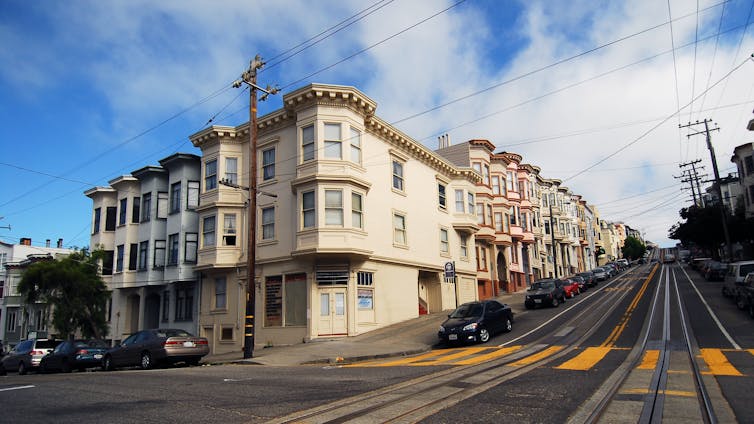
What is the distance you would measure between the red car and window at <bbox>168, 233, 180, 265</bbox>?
24785mm

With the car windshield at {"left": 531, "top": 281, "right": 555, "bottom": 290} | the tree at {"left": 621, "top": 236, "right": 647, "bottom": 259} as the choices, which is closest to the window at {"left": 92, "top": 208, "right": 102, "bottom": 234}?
the car windshield at {"left": 531, "top": 281, "right": 555, "bottom": 290}

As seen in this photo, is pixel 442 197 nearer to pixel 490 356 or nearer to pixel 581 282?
pixel 581 282

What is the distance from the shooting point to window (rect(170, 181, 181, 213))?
3002 centimetres

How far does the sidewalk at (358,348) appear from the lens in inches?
662

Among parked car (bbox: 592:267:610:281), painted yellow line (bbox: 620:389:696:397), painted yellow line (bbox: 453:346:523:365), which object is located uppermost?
parked car (bbox: 592:267:610:281)

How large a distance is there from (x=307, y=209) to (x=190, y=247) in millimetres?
10126

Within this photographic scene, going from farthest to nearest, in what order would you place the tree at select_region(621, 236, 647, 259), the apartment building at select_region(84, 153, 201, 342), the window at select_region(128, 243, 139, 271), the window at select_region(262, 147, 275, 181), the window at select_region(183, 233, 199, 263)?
1. the tree at select_region(621, 236, 647, 259)
2. the window at select_region(128, 243, 139, 271)
3. the apartment building at select_region(84, 153, 201, 342)
4. the window at select_region(183, 233, 199, 263)
5. the window at select_region(262, 147, 275, 181)

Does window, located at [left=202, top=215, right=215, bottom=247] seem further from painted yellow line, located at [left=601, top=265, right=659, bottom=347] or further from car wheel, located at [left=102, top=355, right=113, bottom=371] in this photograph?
painted yellow line, located at [left=601, top=265, right=659, bottom=347]

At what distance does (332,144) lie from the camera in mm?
23266

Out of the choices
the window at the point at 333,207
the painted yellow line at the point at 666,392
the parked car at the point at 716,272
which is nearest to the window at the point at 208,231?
the window at the point at 333,207

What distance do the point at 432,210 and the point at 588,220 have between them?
66347 millimetres

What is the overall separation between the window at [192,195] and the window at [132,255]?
20.0ft

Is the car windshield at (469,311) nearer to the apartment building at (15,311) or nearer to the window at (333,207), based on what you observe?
the window at (333,207)

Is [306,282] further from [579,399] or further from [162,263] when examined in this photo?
[579,399]
